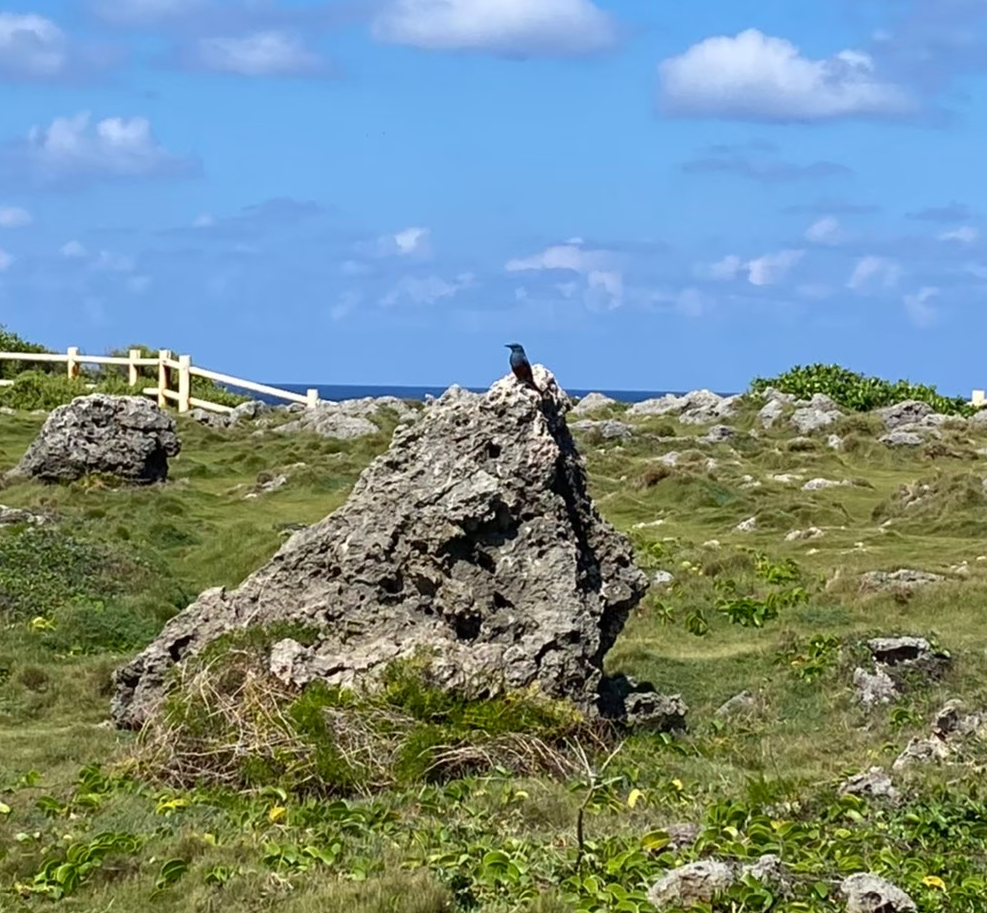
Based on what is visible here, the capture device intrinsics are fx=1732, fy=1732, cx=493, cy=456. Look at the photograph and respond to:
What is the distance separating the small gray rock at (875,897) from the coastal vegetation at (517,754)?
0.10m

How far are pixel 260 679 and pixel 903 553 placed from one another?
13.2 metres

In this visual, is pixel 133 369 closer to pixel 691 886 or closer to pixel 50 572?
pixel 50 572

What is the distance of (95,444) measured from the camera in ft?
90.2

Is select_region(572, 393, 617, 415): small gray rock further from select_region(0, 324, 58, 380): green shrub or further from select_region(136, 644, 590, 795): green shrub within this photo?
select_region(136, 644, 590, 795): green shrub

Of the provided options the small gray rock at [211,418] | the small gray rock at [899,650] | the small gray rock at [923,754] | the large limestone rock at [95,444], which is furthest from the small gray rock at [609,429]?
the small gray rock at [923,754]

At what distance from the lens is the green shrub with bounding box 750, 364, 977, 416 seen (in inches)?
1693

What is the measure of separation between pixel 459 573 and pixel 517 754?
1.90 m

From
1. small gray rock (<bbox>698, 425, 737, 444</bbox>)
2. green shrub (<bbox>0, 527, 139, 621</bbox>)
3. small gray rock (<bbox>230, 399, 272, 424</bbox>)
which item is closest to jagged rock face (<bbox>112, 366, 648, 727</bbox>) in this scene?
green shrub (<bbox>0, 527, 139, 621</bbox>)

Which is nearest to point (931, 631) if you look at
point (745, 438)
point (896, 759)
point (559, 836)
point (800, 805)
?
point (896, 759)

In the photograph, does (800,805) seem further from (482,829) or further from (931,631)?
(931,631)

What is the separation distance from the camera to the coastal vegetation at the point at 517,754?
331 inches

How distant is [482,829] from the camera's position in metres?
9.42

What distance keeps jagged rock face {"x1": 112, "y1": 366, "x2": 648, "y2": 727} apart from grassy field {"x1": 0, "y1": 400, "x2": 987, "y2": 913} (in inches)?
34.7

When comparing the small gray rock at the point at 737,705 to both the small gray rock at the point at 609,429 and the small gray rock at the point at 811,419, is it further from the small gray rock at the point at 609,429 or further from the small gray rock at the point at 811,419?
the small gray rock at the point at 811,419
